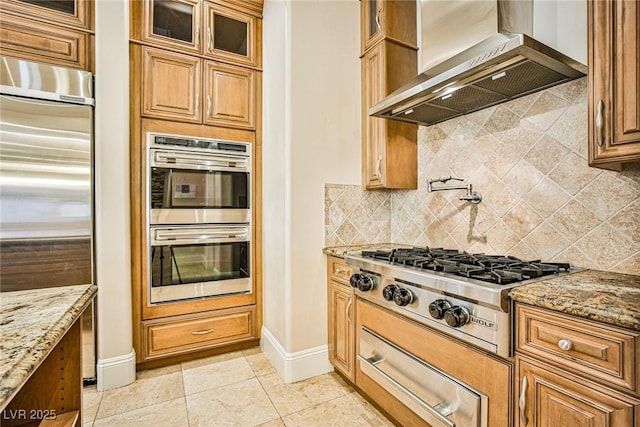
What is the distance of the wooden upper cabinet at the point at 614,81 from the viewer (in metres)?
1.06

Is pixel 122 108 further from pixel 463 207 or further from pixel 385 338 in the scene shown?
pixel 463 207

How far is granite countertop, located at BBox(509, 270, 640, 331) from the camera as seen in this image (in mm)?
872

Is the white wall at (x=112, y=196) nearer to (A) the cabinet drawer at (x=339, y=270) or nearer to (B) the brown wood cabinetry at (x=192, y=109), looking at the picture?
(B) the brown wood cabinetry at (x=192, y=109)

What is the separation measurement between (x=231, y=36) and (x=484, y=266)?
257 cm

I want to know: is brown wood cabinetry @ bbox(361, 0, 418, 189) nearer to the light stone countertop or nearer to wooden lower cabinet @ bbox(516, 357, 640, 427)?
the light stone countertop

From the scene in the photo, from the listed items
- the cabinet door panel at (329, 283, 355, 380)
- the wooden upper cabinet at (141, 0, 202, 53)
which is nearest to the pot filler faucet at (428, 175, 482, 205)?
the cabinet door panel at (329, 283, 355, 380)

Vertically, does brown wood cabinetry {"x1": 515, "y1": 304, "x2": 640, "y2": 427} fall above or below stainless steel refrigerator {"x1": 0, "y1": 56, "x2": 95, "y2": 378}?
below

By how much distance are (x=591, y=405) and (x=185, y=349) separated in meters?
2.43

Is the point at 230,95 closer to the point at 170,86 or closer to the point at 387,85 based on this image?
the point at 170,86

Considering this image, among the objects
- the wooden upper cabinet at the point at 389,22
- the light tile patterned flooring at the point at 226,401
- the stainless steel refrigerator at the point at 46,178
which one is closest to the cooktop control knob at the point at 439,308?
the light tile patterned flooring at the point at 226,401

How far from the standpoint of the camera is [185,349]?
2430 millimetres

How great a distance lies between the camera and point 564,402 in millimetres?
980

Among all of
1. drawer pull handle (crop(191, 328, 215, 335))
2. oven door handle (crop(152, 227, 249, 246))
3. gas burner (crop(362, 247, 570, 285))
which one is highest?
oven door handle (crop(152, 227, 249, 246))

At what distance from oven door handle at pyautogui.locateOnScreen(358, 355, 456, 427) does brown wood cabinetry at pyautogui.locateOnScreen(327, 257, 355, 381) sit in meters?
0.18
